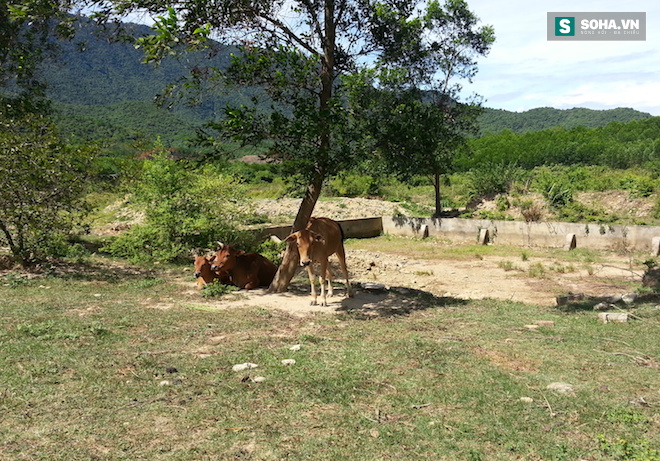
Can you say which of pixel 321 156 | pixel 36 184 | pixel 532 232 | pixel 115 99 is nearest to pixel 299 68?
pixel 321 156

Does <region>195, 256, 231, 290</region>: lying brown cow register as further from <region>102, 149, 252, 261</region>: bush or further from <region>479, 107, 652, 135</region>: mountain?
<region>479, 107, 652, 135</region>: mountain

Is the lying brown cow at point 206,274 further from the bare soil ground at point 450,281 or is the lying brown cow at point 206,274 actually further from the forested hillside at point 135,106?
the forested hillside at point 135,106

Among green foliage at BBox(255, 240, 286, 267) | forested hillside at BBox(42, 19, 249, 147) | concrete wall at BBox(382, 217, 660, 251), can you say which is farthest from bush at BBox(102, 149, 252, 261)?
forested hillside at BBox(42, 19, 249, 147)

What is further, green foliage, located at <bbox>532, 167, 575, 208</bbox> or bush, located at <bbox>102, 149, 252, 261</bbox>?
green foliage, located at <bbox>532, 167, 575, 208</bbox>

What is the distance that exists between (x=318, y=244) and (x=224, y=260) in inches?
86.0

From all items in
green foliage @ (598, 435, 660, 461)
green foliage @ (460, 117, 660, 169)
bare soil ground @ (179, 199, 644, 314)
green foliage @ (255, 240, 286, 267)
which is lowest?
bare soil ground @ (179, 199, 644, 314)

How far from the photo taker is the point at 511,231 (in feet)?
67.8

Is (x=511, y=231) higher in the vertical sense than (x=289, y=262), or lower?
lower

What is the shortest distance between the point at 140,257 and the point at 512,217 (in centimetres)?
1677

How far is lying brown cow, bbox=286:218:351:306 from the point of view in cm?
960

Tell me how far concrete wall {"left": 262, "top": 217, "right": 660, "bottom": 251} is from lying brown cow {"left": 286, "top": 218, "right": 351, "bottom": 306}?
28.6 feet

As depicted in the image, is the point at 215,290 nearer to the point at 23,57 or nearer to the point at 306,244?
the point at 306,244

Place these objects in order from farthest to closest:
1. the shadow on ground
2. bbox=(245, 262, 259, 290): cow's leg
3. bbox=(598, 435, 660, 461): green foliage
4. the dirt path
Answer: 1. bbox=(245, 262, 259, 290): cow's leg
2. the dirt path
3. the shadow on ground
4. bbox=(598, 435, 660, 461): green foliage

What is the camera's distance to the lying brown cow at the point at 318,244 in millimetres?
9602
